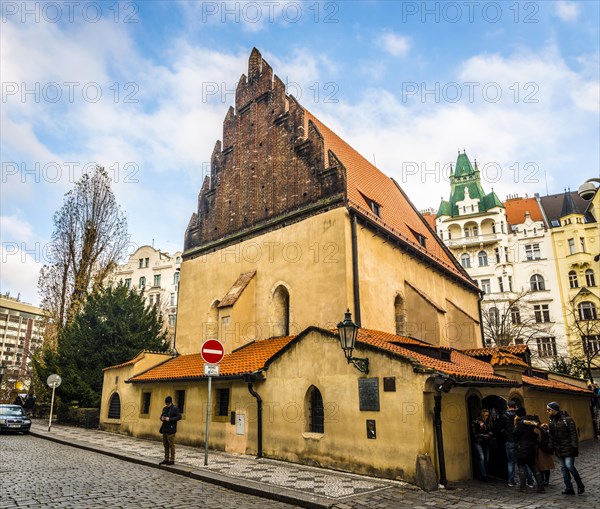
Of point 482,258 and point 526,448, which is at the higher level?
point 482,258

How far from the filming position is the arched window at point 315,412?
1195 cm

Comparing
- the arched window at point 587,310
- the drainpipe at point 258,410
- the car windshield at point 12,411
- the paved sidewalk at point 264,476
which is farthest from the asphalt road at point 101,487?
the arched window at point 587,310

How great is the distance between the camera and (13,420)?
1980 centimetres

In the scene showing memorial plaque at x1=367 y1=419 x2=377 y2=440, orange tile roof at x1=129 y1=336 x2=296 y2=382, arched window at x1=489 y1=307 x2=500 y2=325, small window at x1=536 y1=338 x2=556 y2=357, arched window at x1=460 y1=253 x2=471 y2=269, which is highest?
arched window at x1=460 y1=253 x2=471 y2=269

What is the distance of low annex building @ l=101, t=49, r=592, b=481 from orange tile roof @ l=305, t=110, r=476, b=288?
0.50 feet

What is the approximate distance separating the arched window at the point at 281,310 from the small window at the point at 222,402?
3.10 meters

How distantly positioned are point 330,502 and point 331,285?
27.0ft

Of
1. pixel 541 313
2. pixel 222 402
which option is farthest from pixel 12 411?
pixel 541 313

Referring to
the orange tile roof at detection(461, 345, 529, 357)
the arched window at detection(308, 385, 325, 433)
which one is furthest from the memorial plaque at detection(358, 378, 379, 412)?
the orange tile roof at detection(461, 345, 529, 357)

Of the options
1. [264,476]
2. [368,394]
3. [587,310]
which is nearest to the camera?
[264,476]

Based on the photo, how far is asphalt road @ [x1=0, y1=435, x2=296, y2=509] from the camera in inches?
298

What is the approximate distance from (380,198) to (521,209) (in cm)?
3408

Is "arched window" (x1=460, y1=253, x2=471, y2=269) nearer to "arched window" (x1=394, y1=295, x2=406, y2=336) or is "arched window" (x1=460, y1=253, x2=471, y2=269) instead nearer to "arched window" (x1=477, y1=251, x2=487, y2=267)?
"arched window" (x1=477, y1=251, x2=487, y2=267)

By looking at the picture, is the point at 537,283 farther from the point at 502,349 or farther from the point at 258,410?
the point at 258,410
